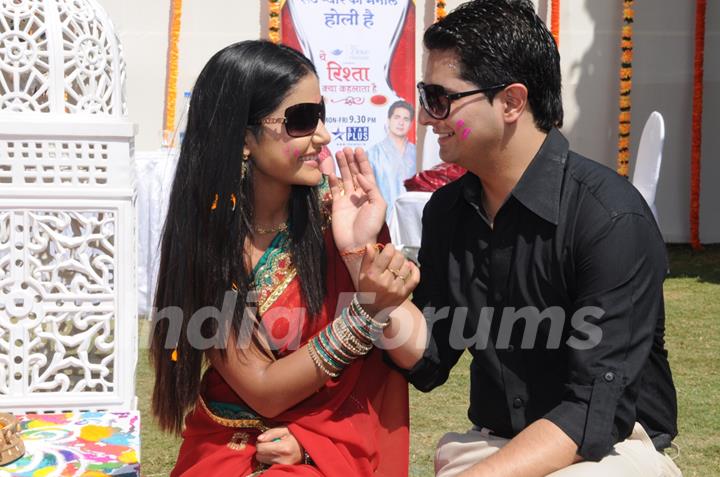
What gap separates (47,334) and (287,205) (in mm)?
1175

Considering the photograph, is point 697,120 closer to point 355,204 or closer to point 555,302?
point 355,204

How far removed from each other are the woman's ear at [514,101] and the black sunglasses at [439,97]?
1.0 inches

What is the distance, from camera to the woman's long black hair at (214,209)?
2475 millimetres

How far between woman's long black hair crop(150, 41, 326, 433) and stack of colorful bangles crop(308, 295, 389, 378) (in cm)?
15

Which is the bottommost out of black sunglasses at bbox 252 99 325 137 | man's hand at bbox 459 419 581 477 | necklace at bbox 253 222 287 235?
man's hand at bbox 459 419 581 477

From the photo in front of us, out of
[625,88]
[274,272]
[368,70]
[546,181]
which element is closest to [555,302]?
[546,181]

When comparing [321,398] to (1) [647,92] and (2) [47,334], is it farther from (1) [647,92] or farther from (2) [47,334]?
(1) [647,92]

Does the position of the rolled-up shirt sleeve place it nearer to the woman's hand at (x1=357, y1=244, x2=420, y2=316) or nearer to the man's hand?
the man's hand

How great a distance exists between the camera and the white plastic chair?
7.47 m

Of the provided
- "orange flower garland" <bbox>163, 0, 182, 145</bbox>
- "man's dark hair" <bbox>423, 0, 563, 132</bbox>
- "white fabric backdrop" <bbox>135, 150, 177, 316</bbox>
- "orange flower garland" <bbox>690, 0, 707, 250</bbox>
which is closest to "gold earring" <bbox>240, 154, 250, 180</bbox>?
"man's dark hair" <bbox>423, 0, 563, 132</bbox>

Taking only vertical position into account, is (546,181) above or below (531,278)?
above

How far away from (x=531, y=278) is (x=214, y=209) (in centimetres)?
83

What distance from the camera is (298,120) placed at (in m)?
2.53

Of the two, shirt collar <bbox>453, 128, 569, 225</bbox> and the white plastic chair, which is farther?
the white plastic chair
